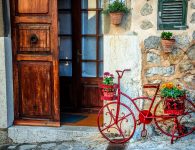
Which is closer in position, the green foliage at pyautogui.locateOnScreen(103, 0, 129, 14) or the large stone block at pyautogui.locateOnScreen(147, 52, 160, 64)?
the green foliage at pyautogui.locateOnScreen(103, 0, 129, 14)

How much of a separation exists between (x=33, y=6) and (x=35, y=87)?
1.22 meters

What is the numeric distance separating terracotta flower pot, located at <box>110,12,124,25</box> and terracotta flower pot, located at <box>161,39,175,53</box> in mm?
649

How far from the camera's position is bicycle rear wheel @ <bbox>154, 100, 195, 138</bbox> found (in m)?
4.48

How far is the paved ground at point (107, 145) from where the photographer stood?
4395 millimetres

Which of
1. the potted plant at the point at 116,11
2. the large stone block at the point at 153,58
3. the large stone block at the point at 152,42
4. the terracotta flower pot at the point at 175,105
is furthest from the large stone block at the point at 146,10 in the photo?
the terracotta flower pot at the point at 175,105

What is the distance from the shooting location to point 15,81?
198 inches

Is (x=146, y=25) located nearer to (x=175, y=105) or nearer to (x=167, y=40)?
(x=167, y=40)

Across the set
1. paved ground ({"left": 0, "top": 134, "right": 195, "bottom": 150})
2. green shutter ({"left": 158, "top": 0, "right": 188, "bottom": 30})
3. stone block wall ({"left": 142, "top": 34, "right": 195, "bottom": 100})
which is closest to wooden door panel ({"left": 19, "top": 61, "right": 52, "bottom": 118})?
paved ground ({"left": 0, "top": 134, "right": 195, "bottom": 150})

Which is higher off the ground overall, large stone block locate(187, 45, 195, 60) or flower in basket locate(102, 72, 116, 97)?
large stone block locate(187, 45, 195, 60)

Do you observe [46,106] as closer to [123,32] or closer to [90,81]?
[90,81]

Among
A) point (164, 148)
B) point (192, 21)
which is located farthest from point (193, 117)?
point (192, 21)

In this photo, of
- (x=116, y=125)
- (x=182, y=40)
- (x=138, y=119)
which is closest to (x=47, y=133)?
(x=116, y=125)

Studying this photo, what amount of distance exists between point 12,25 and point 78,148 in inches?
81.6

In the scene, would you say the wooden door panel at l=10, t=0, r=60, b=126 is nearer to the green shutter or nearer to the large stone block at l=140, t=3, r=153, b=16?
the large stone block at l=140, t=3, r=153, b=16
